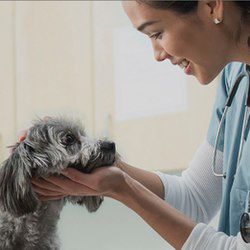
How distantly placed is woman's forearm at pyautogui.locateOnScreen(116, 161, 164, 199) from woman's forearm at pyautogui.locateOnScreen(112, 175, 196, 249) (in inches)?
9.2

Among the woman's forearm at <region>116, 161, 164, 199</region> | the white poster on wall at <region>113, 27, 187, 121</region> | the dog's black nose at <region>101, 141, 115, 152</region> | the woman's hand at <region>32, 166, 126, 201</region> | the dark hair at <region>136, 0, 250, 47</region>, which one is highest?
the dark hair at <region>136, 0, 250, 47</region>

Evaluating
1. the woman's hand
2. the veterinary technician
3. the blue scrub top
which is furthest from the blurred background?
the woman's hand

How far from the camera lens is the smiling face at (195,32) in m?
1.30

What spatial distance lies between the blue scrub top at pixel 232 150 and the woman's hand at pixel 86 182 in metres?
0.32

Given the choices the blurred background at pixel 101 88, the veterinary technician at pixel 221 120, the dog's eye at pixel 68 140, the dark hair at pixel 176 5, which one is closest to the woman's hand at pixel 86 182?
the veterinary technician at pixel 221 120

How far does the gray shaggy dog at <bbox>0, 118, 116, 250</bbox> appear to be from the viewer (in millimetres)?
1370

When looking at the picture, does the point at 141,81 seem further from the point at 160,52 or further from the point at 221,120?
the point at 160,52

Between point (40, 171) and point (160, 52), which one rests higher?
point (160, 52)

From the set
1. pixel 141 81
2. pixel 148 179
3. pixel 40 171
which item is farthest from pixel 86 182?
pixel 141 81

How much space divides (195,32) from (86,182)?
1.26ft

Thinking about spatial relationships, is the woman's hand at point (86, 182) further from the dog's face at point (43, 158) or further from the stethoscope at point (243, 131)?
the stethoscope at point (243, 131)

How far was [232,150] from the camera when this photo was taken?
159 cm

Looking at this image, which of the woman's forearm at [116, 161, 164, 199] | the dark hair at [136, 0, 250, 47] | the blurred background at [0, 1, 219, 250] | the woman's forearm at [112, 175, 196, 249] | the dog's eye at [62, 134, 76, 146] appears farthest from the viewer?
the blurred background at [0, 1, 219, 250]

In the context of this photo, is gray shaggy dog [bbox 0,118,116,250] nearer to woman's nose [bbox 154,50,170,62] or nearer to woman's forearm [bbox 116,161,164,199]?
woman's forearm [bbox 116,161,164,199]
